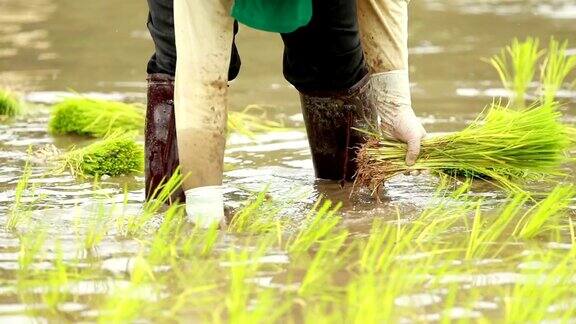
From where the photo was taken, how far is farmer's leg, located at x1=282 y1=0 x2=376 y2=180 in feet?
10.6

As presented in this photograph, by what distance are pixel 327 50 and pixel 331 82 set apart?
6.1 inches

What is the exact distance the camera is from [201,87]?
3.05 m

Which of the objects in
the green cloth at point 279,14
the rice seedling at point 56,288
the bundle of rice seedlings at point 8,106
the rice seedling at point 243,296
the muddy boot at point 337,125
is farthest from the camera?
the bundle of rice seedlings at point 8,106

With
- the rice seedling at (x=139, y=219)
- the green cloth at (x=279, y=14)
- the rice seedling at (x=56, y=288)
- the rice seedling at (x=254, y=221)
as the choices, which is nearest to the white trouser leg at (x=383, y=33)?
the green cloth at (x=279, y=14)

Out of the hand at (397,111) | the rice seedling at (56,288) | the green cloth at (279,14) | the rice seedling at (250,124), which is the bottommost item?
the rice seedling at (250,124)

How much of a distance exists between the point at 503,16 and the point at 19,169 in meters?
3.51

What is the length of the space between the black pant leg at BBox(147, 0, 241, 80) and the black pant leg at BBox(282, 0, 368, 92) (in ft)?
0.52

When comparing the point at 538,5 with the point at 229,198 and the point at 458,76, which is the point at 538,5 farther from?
the point at 229,198

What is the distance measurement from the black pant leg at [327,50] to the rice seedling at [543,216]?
623 millimetres

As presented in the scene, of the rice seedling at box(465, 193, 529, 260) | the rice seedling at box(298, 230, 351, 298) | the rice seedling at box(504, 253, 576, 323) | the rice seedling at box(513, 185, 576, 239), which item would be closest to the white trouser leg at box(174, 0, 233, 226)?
the rice seedling at box(298, 230, 351, 298)

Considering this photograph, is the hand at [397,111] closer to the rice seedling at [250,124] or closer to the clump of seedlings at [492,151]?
the clump of seedlings at [492,151]

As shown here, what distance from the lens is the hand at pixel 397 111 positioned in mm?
3373

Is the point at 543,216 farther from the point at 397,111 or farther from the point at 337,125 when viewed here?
the point at 337,125

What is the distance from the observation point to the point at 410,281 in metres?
2.48
